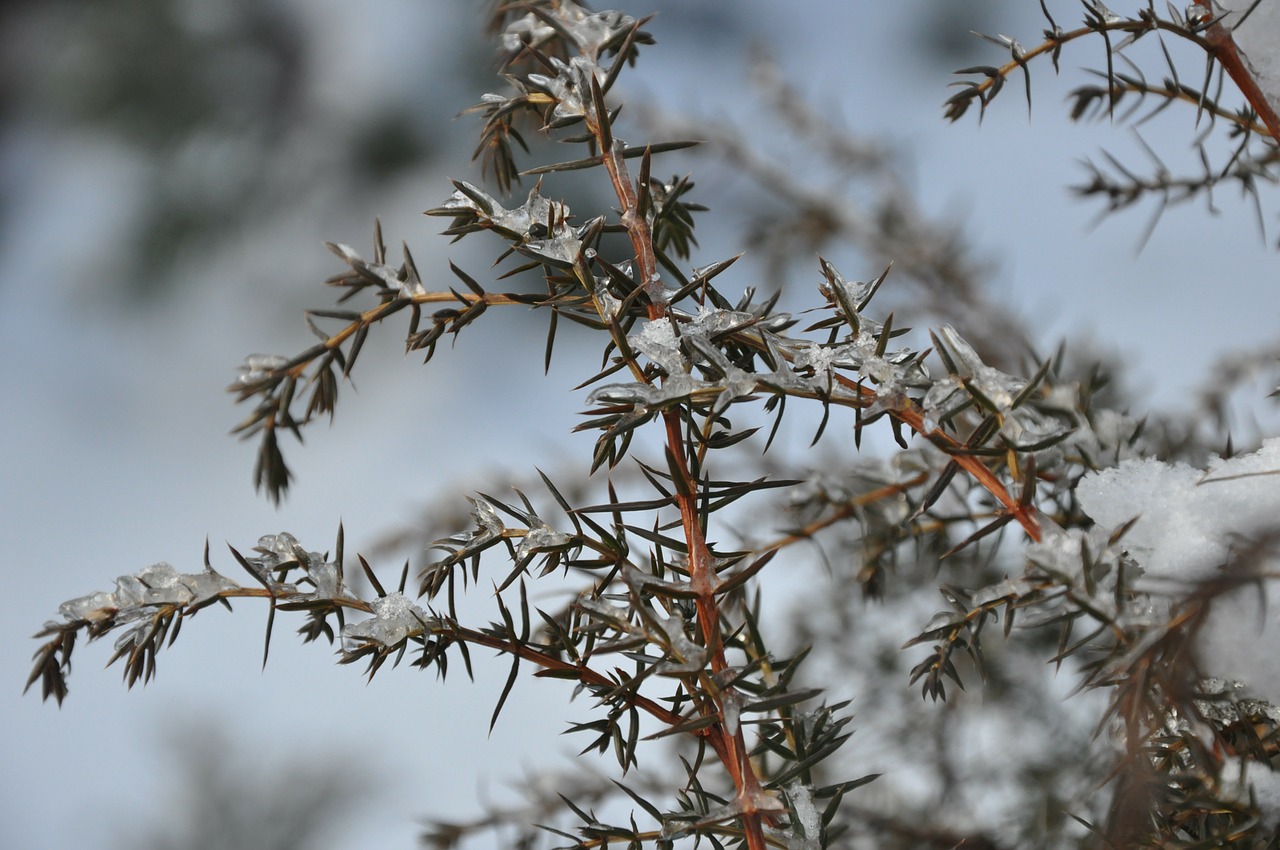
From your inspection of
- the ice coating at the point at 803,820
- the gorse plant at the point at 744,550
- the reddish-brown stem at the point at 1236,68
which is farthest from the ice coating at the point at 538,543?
the reddish-brown stem at the point at 1236,68

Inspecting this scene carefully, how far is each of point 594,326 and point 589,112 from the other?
0.09 meters

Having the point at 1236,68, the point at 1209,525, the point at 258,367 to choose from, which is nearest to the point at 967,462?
the point at 1209,525

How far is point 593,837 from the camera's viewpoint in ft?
1.00

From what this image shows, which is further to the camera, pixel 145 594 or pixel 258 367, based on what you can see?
pixel 258 367

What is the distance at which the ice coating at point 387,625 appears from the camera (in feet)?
0.97

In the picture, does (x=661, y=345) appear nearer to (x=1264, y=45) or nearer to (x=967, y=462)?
(x=967, y=462)

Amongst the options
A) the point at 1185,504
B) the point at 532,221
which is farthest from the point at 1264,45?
the point at 532,221

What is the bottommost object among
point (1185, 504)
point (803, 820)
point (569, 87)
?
point (803, 820)

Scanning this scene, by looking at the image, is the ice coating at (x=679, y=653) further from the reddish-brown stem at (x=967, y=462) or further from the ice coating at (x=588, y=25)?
the ice coating at (x=588, y=25)

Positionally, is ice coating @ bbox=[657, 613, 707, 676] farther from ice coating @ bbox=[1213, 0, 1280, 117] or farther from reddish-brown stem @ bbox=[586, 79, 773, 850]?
ice coating @ bbox=[1213, 0, 1280, 117]

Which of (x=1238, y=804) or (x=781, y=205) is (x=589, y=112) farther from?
(x=781, y=205)

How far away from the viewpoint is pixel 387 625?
30 cm

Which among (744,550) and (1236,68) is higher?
(1236,68)

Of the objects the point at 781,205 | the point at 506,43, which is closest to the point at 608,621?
the point at 506,43
